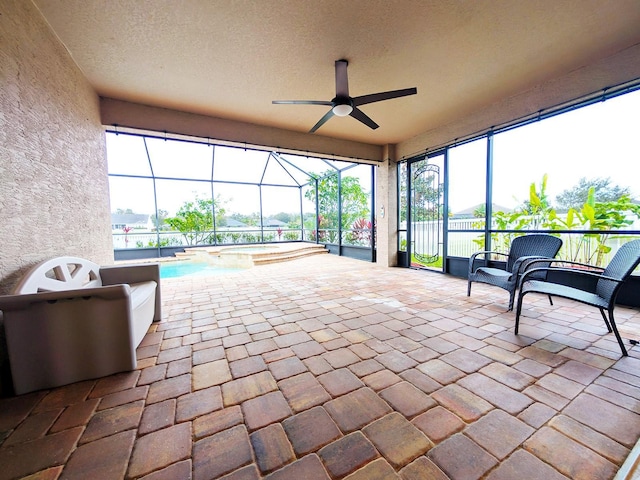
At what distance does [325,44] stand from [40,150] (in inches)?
108

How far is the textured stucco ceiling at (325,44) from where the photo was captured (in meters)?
2.12

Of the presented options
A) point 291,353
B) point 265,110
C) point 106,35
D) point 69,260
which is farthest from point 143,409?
point 265,110

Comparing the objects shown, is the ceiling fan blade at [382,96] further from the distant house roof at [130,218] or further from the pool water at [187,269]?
the distant house roof at [130,218]

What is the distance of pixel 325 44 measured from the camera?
8.25 ft

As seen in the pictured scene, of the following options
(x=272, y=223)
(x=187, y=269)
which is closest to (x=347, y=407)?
(x=187, y=269)

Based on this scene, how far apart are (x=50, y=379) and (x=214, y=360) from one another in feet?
3.16

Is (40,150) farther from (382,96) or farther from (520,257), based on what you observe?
Answer: (520,257)

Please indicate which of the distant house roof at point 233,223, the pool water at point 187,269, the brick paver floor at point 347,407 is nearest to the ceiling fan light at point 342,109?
the brick paver floor at point 347,407

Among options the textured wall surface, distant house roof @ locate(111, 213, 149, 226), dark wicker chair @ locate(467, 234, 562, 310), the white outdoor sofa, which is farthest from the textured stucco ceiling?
distant house roof @ locate(111, 213, 149, 226)

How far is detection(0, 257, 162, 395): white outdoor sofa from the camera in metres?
1.48

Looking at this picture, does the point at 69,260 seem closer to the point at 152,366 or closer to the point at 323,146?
the point at 152,366

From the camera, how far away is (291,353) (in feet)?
6.33

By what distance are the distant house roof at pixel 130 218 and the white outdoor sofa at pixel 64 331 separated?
7879 mm

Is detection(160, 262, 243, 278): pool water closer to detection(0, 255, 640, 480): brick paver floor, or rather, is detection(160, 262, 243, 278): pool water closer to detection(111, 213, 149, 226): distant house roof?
detection(111, 213, 149, 226): distant house roof
